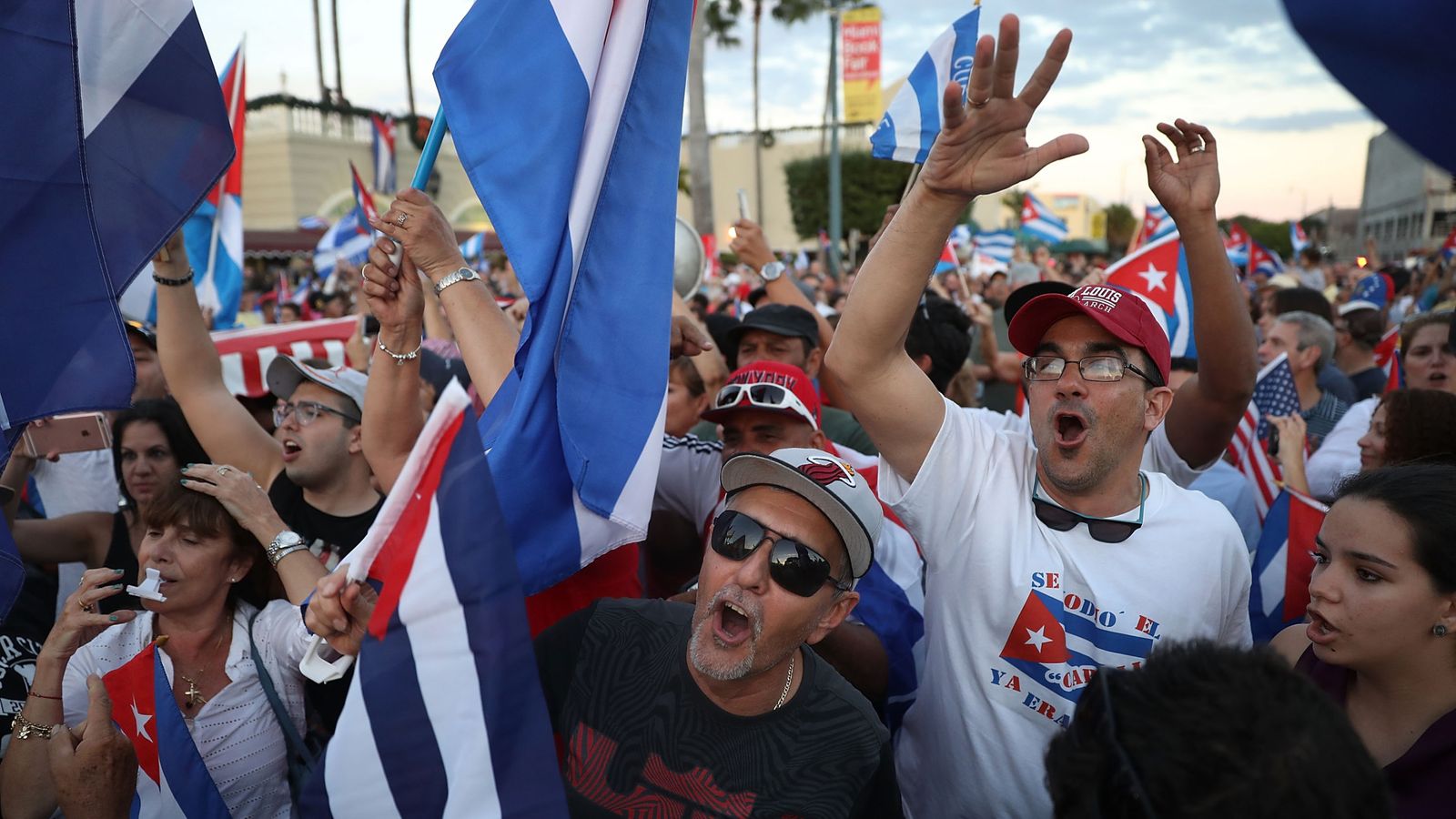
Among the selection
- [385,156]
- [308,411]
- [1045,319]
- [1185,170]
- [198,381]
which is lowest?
[308,411]

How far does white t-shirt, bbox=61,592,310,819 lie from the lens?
94.3 inches

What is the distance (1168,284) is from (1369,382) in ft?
7.08

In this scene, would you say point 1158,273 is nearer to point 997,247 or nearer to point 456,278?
point 456,278

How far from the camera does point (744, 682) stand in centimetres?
208

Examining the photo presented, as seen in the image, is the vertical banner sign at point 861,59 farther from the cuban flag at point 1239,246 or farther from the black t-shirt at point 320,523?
the black t-shirt at point 320,523

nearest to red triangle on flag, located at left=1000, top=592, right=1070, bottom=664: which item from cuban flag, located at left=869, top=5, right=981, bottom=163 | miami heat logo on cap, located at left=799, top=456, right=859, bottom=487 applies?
miami heat logo on cap, located at left=799, top=456, right=859, bottom=487

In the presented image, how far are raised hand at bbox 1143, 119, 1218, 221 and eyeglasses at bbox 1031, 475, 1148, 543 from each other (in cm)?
75

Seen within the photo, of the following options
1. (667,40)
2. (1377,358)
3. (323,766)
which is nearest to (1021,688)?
(323,766)

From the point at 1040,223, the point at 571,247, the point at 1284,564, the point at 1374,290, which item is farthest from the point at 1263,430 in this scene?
the point at 1040,223

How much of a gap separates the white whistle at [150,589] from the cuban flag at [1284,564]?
3195mm

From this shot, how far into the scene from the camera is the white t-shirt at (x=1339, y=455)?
4172mm

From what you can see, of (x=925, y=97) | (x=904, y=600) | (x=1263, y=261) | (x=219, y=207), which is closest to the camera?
(x=904, y=600)

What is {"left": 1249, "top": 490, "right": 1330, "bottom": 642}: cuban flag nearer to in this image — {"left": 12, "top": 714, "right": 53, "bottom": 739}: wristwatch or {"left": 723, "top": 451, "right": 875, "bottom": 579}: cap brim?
{"left": 723, "top": 451, "right": 875, "bottom": 579}: cap brim

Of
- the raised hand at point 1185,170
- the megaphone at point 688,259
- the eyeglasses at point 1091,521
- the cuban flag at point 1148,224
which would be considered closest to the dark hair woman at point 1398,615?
the eyeglasses at point 1091,521
